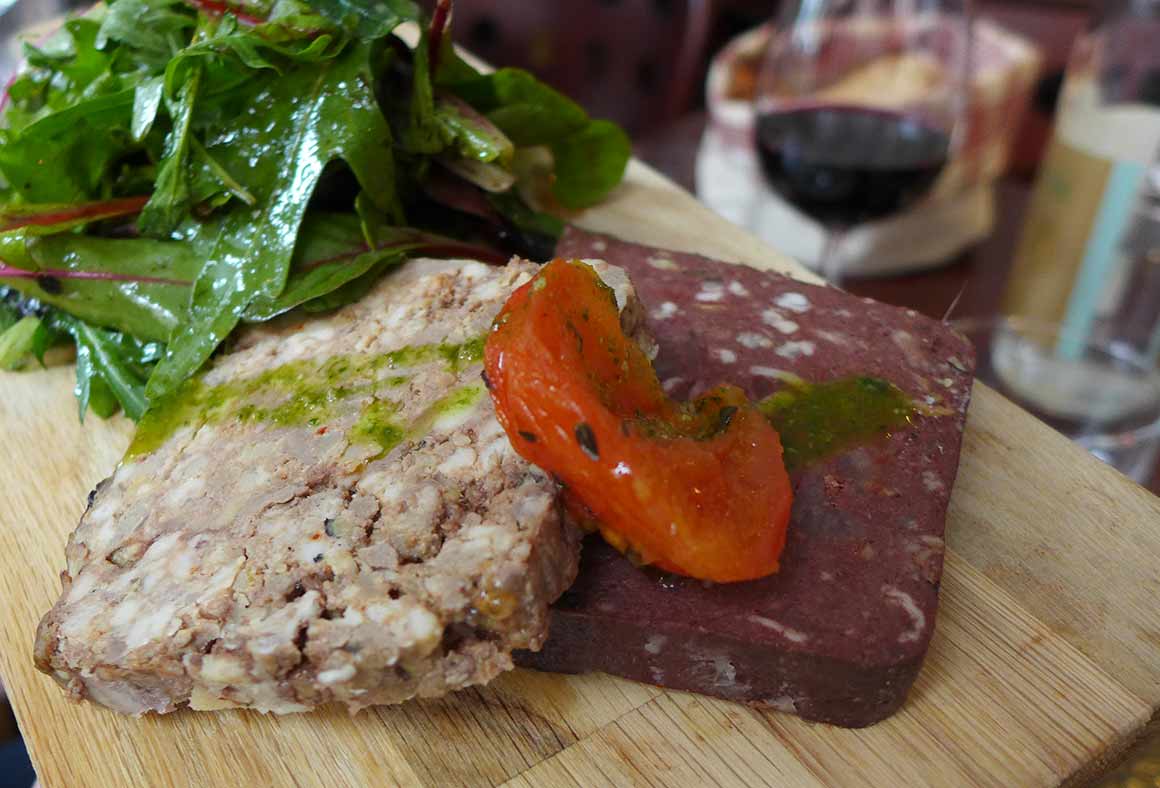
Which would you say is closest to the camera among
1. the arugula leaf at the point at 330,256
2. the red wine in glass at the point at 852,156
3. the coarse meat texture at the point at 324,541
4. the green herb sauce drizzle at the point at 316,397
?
the coarse meat texture at the point at 324,541

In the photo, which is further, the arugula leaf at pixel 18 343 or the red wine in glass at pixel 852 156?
the red wine in glass at pixel 852 156

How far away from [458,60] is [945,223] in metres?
1.95

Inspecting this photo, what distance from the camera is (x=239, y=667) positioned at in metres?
1.44

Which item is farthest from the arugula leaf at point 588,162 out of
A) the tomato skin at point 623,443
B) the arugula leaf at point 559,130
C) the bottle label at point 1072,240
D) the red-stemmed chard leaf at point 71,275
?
the bottle label at point 1072,240

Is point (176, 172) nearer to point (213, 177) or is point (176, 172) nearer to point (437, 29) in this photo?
point (213, 177)

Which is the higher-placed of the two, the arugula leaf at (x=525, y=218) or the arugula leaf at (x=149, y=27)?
the arugula leaf at (x=149, y=27)

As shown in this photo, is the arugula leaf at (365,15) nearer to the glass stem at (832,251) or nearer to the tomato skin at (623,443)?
the tomato skin at (623,443)

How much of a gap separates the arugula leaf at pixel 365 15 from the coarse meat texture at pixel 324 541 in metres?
0.67

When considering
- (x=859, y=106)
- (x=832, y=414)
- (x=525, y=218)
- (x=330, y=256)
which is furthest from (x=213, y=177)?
(x=859, y=106)

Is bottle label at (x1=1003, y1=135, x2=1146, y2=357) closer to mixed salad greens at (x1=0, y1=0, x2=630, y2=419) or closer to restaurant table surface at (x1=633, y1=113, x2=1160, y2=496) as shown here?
restaurant table surface at (x1=633, y1=113, x2=1160, y2=496)

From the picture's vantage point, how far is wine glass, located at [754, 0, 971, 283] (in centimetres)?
293

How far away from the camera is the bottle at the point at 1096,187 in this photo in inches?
126

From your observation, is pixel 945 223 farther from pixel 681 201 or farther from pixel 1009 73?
pixel 681 201

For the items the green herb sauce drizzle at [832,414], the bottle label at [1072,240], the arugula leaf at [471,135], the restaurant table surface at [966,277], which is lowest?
the restaurant table surface at [966,277]
